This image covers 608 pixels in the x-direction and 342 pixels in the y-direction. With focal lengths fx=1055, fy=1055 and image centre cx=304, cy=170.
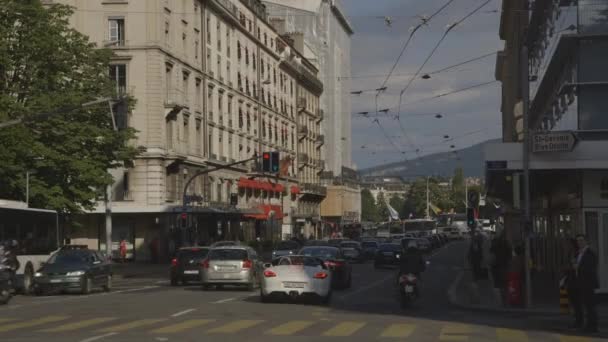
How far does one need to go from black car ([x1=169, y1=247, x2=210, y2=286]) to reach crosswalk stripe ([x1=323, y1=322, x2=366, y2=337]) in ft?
61.2

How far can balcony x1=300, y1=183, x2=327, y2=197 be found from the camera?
115m

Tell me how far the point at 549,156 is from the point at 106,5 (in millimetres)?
43819

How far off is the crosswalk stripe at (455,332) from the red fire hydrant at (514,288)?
5.59 m

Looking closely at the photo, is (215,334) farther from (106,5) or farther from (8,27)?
(106,5)

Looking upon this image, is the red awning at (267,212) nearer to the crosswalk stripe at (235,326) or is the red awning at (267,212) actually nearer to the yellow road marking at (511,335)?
the crosswalk stripe at (235,326)

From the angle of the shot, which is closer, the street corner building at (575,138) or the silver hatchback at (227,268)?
the street corner building at (575,138)

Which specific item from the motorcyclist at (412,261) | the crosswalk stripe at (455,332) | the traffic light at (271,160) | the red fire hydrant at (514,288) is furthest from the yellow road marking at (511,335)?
the traffic light at (271,160)

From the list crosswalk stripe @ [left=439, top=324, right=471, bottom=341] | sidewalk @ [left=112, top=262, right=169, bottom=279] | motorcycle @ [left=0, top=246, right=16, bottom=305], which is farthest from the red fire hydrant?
sidewalk @ [left=112, top=262, right=169, bottom=279]

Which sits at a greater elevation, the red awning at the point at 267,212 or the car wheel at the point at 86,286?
the red awning at the point at 267,212

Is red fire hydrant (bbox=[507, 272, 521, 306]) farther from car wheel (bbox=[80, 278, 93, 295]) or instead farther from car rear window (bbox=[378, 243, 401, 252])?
car rear window (bbox=[378, 243, 401, 252])

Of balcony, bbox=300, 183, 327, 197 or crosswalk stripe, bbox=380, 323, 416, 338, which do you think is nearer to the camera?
crosswalk stripe, bbox=380, 323, 416, 338

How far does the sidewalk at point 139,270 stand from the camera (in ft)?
177

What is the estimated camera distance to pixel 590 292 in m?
20.2

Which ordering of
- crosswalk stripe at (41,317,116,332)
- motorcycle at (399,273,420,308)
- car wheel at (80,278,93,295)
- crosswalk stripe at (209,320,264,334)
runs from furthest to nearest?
car wheel at (80,278,93,295) → motorcycle at (399,273,420,308) → crosswalk stripe at (41,317,116,332) → crosswalk stripe at (209,320,264,334)
